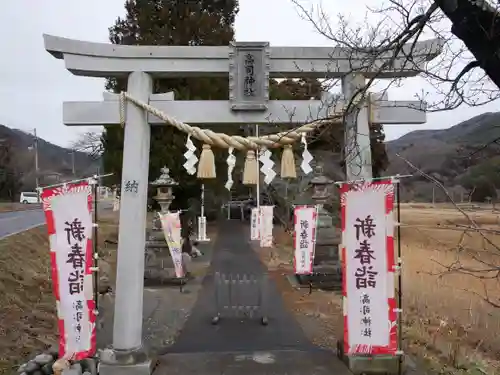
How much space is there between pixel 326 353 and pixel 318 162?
934 cm

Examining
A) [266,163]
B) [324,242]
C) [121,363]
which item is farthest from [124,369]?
[324,242]

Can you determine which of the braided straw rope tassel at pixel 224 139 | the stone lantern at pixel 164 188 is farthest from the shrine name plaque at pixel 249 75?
the stone lantern at pixel 164 188

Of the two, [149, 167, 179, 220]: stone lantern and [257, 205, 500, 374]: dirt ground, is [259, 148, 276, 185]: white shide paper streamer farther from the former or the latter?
[149, 167, 179, 220]: stone lantern

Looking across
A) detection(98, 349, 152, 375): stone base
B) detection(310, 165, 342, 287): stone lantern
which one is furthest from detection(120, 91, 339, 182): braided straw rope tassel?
detection(310, 165, 342, 287): stone lantern

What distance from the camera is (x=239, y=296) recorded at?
1022 centimetres

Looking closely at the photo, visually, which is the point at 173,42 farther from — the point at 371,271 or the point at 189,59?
the point at 371,271

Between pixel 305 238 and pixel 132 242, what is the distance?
23.4ft

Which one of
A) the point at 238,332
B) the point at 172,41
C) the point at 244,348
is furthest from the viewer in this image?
the point at 172,41

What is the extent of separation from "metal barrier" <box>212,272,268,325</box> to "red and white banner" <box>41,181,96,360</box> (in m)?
4.54

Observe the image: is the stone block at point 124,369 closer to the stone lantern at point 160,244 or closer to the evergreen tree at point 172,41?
the stone lantern at point 160,244

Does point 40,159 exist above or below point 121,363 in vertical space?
above

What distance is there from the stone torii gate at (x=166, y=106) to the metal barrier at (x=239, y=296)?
12.9 feet

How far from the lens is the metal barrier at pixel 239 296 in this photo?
998 cm

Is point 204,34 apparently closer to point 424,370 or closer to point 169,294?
point 169,294
